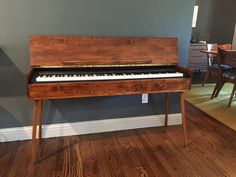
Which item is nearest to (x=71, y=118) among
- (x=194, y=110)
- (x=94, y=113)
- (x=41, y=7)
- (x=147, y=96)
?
(x=94, y=113)

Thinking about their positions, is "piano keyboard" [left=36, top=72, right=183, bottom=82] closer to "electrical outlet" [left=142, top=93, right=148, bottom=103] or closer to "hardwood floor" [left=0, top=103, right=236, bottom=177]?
"electrical outlet" [left=142, top=93, right=148, bottom=103]

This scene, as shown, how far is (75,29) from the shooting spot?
201cm

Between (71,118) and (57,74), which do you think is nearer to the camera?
(57,74)

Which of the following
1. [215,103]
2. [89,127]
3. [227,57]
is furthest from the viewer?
[215,103]

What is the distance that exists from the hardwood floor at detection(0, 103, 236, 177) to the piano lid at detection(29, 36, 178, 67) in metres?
0.80

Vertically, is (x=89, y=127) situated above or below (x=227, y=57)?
below

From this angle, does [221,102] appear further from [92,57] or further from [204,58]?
[92,57]

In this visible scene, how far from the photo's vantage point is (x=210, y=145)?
217 centimetres

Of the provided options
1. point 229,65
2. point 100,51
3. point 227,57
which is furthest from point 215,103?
point 100,51

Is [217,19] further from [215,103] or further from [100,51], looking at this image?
[100,51]

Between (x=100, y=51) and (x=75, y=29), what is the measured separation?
329 mm

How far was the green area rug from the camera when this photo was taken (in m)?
2.83

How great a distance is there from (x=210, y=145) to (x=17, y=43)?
2.12 metres

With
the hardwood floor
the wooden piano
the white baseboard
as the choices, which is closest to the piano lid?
the wooden piano
